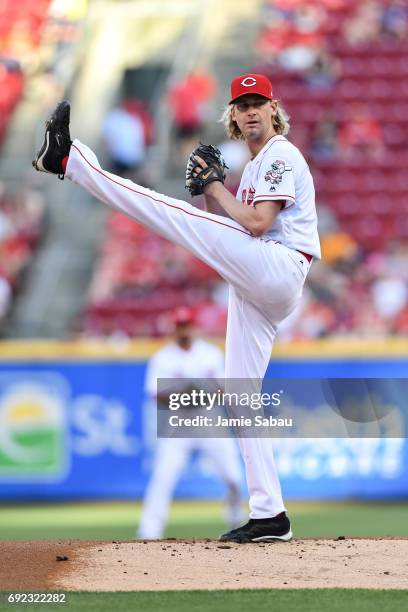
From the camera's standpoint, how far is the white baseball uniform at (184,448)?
9.70 meters

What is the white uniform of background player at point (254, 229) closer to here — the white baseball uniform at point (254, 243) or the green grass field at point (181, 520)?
the white baseball uniform at point (254, 243)

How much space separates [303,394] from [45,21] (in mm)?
7402

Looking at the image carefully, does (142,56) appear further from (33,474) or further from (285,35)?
(33,474)

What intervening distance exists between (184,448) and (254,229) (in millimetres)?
4605

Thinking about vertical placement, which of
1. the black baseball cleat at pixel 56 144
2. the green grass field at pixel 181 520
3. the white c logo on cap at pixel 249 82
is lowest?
the green grass field at pixel 181 520

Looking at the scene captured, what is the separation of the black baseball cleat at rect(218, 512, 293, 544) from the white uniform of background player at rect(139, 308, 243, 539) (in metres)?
3.85

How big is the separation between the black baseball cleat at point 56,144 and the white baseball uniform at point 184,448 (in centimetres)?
443

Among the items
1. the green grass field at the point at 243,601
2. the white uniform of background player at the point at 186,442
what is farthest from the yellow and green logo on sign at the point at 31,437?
the green grass field at the point at 243,601

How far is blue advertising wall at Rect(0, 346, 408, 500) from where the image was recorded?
39.2 feet

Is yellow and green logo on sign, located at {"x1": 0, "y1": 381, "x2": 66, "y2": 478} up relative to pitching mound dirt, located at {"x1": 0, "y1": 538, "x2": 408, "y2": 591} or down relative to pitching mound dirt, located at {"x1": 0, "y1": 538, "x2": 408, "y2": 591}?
up

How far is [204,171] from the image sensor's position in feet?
18.2

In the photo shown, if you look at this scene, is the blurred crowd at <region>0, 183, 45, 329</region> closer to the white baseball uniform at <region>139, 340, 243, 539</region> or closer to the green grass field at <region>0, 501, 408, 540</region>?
the green grass field at <region>0, 501, 408, 540</region>

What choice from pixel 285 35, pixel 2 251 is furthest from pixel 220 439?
pixel 285 35

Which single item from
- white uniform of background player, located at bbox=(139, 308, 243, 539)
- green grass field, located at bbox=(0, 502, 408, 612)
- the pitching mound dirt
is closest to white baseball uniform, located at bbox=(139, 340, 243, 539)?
white uniform of background player, located at bbox=(139, 308, 243, 539)
